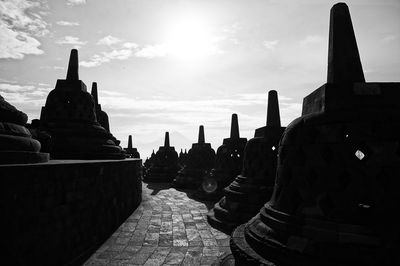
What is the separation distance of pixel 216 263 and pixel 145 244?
2182 millimetres

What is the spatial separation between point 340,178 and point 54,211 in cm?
403

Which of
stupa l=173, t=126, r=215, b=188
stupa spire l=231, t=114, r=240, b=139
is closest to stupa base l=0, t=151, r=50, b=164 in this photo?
stupa spire l=231, t=114, r=240, b=139

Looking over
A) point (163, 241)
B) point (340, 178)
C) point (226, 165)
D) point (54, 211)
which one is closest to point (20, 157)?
point (54, 211)

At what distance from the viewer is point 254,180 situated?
731 centimetres

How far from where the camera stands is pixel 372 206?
2.54 metres

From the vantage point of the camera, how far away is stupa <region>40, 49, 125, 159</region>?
25.9ft

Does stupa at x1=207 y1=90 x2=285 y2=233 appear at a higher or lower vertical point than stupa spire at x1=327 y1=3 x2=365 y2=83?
lower

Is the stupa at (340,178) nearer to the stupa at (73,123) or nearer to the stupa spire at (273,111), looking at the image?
the stupa spire at (273,111)

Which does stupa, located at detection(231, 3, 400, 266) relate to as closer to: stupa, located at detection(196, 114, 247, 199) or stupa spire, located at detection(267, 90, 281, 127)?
stupa spire, located at detection(267, 90, 281, 127)

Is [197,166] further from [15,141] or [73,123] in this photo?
[15,141]

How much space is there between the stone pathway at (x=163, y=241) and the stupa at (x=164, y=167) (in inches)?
388

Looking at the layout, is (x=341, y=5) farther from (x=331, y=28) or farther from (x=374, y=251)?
(x=374, y=251)

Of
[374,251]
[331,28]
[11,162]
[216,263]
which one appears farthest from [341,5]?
[11,162]

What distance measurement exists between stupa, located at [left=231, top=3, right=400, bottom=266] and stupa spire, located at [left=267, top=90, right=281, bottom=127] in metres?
4.27
